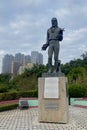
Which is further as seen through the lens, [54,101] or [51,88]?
[51,88]

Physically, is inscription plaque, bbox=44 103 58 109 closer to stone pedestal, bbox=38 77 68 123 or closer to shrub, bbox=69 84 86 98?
stone pedestal, bbox=38 77 68 123

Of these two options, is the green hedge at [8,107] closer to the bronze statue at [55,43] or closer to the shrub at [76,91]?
the shrub at [76,91]

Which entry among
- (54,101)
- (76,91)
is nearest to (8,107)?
(76,91)

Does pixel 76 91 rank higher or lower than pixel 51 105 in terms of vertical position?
higher

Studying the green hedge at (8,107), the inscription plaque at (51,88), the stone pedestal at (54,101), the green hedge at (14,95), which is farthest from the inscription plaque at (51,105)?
the green hedge at (14,95)

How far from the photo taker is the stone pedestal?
360 inches

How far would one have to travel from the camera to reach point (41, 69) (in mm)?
38406

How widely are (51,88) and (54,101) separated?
0.51 meters

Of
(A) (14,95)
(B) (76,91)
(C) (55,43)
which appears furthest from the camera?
(B) (76,91)

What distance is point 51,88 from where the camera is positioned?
9.40 m

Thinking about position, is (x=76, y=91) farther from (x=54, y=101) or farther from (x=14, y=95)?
(x=54, y=101)

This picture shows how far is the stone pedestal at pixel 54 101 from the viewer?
9.15 meters

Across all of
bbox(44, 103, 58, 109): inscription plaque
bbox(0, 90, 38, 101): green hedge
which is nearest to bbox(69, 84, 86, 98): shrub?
bbox(0, 90, 38, 101): green hedge

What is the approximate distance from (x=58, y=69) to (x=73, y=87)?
12.4 metres
